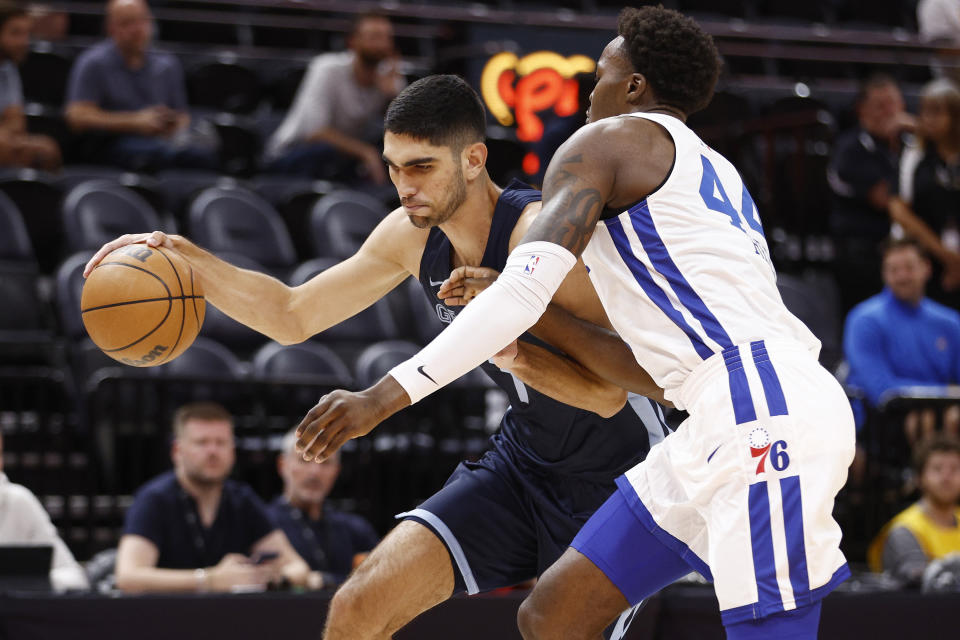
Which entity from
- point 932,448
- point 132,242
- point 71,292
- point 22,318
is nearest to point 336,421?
point 132,242

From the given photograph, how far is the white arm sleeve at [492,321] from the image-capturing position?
115 inches

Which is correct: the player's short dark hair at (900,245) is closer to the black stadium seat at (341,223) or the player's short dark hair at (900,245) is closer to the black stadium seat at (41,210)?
the black stadium seat at (341,223)

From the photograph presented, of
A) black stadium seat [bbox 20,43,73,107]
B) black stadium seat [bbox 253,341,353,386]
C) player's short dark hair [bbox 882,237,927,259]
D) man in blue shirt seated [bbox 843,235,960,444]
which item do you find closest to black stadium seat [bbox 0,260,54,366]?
black stadium seat [bbox 253,341,353,386]

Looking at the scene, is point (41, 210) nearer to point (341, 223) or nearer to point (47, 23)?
point (341, 223)

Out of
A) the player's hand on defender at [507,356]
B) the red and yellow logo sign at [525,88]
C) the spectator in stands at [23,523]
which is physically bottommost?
the spectator in stands at [23,523]

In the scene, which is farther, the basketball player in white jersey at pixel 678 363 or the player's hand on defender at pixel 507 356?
the player's hand on defender at pixel 507 356

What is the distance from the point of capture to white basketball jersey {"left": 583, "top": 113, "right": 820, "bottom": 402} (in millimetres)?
3082

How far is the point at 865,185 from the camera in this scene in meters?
9.68

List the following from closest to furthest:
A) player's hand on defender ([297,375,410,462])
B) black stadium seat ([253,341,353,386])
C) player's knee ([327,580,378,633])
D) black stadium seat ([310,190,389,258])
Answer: player's hand on defender ([297,375,410,462])
player's knee ([327,580,378,633])
black stadium seat ([253,341,353,386])
black stadium seat ([310,190,389,258])

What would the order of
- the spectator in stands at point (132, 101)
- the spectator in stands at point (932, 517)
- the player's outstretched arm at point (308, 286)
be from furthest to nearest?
the spectator in stands at point (132, 101) → the spectator in stands at point (932, 517) → the player's outstretched arm at point (308, 286)

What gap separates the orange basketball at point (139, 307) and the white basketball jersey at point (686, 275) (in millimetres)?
1229

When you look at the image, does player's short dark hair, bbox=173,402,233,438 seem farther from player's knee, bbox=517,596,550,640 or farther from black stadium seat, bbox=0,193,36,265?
player's knee, bbox=517,596,550,640

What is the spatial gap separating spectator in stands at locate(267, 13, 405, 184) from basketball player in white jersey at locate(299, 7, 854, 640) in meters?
6.16

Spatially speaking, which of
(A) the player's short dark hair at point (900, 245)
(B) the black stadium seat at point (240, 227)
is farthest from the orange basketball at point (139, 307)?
(A) the player's short dark hair at point (900, 245)
